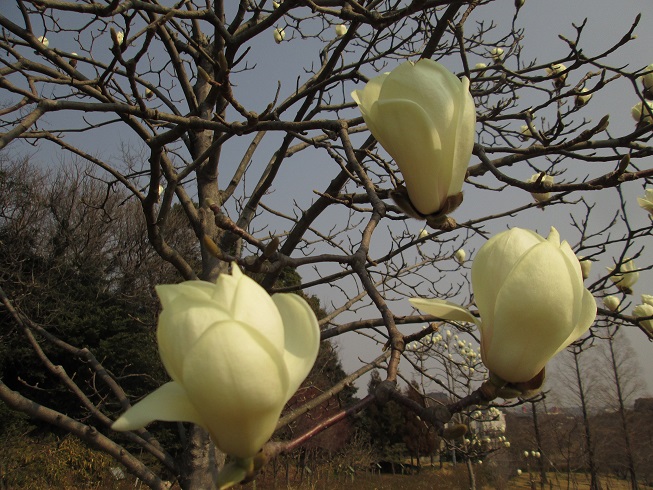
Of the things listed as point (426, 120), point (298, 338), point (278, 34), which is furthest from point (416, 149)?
point (278, 34)

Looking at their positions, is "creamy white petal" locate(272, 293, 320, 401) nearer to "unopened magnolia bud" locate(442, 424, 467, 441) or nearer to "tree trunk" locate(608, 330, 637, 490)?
"unopened magnolia bud" locate(442, 424, 467, 441)

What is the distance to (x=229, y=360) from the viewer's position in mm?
373

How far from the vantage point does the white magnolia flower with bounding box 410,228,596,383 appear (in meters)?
0.49

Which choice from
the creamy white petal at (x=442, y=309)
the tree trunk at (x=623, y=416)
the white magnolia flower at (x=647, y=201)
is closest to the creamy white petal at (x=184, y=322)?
the creamy white petal at (x=442, y=309)

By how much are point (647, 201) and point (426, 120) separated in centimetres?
185

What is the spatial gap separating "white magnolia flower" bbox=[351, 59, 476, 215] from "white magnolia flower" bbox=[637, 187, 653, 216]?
175 centimetres

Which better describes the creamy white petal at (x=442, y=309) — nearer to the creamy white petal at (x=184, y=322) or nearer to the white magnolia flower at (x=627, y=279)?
the creamy white petal at (x=184, y=322)

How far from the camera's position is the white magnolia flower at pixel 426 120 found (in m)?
0.59

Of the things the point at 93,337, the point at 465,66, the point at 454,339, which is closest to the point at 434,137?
the point at 465,66

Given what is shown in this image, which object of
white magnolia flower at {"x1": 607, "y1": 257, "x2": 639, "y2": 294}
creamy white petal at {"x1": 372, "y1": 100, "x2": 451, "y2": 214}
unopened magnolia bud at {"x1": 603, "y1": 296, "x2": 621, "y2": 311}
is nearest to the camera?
creamy white petal at {"x1": 372, "y1": 100, "x2": 451, "y2": 214}

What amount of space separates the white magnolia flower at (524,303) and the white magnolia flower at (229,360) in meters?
0.18

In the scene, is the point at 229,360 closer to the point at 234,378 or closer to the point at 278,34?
the point at 234,378

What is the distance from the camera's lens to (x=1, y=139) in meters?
1.05

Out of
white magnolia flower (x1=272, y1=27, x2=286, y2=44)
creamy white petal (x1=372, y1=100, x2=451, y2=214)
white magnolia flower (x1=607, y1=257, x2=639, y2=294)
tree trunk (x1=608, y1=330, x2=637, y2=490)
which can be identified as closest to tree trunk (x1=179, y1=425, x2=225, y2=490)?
creamy white petal (x1=372, y1=100, x2=451, y2=214)
